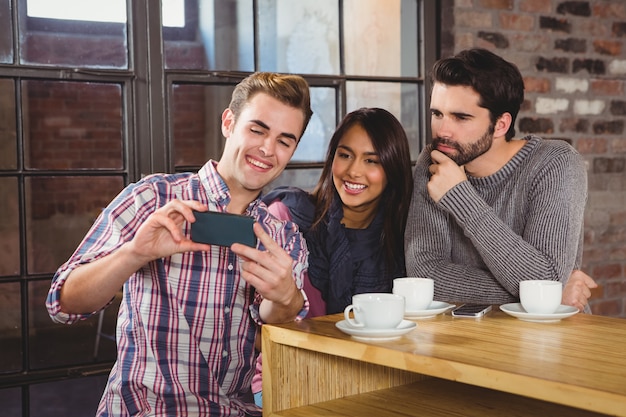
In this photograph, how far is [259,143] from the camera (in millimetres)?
1966

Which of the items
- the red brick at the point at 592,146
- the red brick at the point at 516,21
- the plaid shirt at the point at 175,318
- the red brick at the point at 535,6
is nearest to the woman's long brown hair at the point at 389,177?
the plaid shirt at the point at 175,318

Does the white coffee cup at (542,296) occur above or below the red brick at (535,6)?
below

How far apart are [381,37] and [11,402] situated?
1934 millimetres

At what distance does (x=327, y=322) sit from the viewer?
168cm

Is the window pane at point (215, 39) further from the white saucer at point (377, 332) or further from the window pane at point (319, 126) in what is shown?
the white saucer at point (377, 332)

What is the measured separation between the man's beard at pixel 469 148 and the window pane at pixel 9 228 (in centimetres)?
137

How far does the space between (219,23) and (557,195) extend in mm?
1387

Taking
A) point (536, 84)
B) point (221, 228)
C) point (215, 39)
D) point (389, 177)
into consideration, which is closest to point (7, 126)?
point (215, 39)

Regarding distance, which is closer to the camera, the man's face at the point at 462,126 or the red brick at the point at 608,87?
the man's face at the point at 462,126

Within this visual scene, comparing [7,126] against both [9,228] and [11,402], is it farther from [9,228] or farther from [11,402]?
[11,402]

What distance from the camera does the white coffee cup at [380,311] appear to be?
1.51 metres

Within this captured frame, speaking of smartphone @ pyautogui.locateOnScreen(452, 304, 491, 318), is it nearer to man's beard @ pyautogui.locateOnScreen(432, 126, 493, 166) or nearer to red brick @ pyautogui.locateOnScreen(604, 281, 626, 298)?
man's beard @ pyautogui.locateOnScreen(432, 126, 493, 166)

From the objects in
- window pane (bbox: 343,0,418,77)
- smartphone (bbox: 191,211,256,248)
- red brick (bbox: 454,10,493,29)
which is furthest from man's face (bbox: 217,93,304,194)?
red brick (bbox: 454,10,493,29)

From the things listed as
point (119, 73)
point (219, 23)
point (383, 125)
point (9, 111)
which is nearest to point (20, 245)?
point (9, 111)
